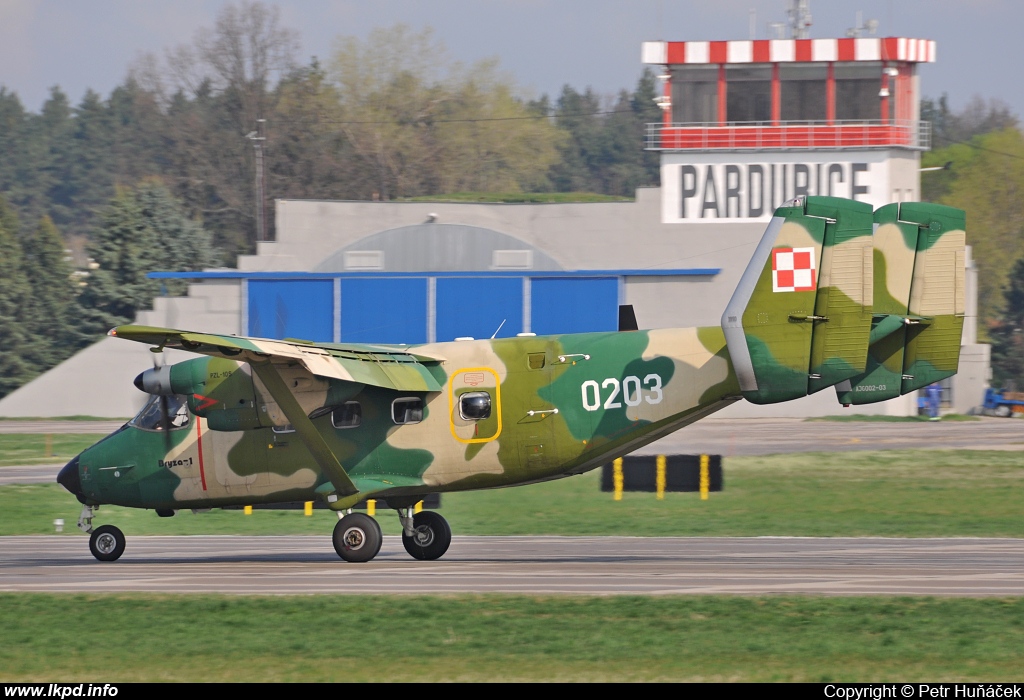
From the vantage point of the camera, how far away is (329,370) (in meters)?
20.8

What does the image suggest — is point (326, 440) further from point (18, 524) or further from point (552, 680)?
point (18, 524)

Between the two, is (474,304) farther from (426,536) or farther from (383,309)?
(426,536)

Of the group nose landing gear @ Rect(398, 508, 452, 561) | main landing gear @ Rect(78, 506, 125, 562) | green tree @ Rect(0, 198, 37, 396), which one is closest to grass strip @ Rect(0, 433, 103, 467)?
main landing gear @ Rect(78, 506, 125, 562)

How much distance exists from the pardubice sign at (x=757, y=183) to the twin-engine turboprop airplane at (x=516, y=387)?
37985 millimetres

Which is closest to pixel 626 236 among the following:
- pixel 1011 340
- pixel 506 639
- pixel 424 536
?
pixel 424 536

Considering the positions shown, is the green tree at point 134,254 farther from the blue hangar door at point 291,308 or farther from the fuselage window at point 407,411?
the fuselage window at point 407,411

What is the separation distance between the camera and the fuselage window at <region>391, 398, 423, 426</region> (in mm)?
22125

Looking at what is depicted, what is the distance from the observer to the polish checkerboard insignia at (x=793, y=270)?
66.8 ft

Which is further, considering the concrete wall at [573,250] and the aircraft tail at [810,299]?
the concrete wall at [573,250]

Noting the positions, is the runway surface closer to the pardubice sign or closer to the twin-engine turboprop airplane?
the twin-engine turboprop airplane

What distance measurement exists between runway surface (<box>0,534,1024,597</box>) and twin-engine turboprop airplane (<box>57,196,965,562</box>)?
4.39ft

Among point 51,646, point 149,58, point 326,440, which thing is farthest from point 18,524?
point 149,58

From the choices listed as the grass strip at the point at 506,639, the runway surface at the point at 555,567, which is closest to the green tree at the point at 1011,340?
the runway surface at the point at 555,567

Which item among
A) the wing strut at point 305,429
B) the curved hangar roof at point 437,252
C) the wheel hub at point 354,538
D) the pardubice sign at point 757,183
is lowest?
the wheel hub at point 354,538
